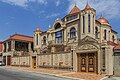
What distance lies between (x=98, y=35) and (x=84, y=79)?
2199cm

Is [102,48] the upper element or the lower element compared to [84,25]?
lower

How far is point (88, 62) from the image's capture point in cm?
2091

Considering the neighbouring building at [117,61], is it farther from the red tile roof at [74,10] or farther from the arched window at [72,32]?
the red tile roof at [74,10]

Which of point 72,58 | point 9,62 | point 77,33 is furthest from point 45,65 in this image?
point 9,62

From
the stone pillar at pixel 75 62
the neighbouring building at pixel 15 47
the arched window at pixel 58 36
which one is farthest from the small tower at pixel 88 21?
the neighbouring building at pixel 15 47

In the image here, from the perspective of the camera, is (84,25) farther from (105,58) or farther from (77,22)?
(105,58)

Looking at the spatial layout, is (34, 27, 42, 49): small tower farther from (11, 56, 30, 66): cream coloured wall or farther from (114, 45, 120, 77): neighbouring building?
(114, 45, 120, 77): neighbouring building

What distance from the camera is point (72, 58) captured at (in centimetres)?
2289

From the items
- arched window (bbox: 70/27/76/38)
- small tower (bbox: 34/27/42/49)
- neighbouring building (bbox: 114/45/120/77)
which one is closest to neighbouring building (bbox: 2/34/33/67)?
small tower (bbox: 34/27/42/49)

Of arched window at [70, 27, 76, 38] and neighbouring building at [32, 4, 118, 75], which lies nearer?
neighbouring building at [32, 4, 118, 75]

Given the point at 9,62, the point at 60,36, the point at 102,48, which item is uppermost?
the point at 60,36

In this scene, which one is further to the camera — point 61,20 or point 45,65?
point 61,20

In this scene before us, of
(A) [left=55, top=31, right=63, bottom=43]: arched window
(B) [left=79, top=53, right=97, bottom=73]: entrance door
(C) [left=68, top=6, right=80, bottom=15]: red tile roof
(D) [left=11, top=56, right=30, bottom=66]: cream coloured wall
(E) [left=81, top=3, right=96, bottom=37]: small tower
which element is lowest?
(D) [left=11, top=56, right=30, bottom=66]: cream coloured wall

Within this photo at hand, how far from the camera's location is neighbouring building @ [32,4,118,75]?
1916 cm
